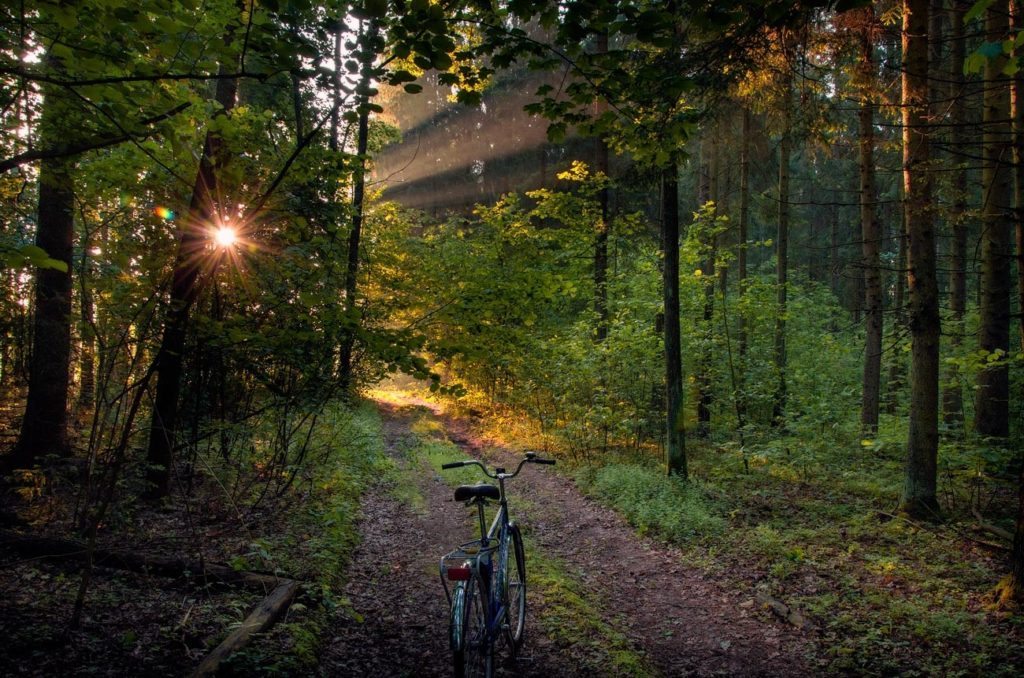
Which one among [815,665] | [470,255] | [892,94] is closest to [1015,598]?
[815,665]

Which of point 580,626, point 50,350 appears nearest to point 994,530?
point 580,626

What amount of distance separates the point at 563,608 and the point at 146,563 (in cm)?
396

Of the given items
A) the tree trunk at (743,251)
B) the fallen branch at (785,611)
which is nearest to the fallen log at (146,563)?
the fallen branch at (785,611)

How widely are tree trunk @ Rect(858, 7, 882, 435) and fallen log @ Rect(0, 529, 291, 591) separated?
327 inches

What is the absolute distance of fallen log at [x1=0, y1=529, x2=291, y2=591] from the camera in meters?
4.97

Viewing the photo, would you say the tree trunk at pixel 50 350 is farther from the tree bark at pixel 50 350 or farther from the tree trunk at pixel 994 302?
the tree trunk at pixel 994 302

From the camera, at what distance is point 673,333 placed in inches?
384

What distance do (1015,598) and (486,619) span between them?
16.0 feet

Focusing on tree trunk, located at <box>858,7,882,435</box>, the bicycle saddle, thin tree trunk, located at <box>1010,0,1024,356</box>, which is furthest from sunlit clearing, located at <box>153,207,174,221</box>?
tree trunk, located at <box>858,7,882,435</box>

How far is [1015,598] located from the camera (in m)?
4.90

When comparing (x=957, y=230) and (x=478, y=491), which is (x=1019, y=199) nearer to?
(x=478, y=491)

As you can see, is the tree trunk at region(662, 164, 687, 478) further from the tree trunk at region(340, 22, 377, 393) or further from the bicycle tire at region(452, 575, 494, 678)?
the bicycle tire at region(452, 575, 494, 678)

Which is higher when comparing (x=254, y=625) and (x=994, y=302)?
(x=994, y=302)

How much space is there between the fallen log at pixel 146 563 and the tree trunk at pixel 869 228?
327 inches
